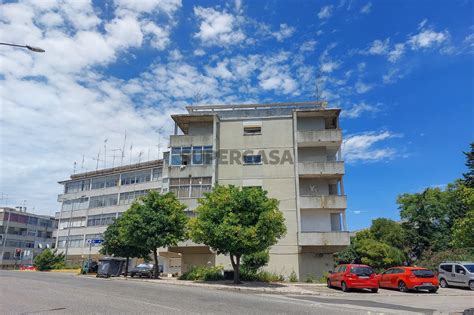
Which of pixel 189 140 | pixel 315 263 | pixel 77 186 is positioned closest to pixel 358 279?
pixel 315 263

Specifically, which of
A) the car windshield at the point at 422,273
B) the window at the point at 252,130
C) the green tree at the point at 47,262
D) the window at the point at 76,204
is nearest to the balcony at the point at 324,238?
the car windshield at the point at 422,273

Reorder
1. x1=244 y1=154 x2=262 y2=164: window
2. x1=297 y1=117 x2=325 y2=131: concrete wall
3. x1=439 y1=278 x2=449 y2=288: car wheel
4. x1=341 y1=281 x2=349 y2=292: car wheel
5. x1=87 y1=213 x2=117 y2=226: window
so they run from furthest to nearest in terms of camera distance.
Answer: x1=87 y1=213 x2=117 y2=226: window
x1=297 y1=117 x2=325 y2=131: concrete wall
x1=244 y1=154 x2=262 y2=164: window
x1=439 y1=278 x2=449 y2=288: car wheel
x1=341 y1=281 x2=349 y2=292: car wheel

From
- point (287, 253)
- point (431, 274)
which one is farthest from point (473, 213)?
point (287, 253)

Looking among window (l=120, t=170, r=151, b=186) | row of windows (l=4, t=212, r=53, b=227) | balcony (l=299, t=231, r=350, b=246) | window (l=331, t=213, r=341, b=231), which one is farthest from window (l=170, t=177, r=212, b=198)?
row of windows (l=4, t=212, r=53, b=227)

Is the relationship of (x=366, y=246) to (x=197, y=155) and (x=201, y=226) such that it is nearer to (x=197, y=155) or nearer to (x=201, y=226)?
(x=197, y=155)

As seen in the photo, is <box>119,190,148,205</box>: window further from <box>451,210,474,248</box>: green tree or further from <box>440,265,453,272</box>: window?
<box>440,265,453,272</box>: window

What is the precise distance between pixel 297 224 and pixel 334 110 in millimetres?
11749

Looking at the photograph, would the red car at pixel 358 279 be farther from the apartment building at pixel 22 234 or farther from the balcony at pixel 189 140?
the apartment building at pixel 22 234

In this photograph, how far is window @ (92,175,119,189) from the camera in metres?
67.6

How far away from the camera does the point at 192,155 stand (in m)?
37.6

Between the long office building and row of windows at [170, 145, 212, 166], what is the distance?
0.10 m

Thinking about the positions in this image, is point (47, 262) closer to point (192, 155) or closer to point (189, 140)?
point (192, 155)

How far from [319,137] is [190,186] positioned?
1344cm

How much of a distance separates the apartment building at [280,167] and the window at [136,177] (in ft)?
84.2
